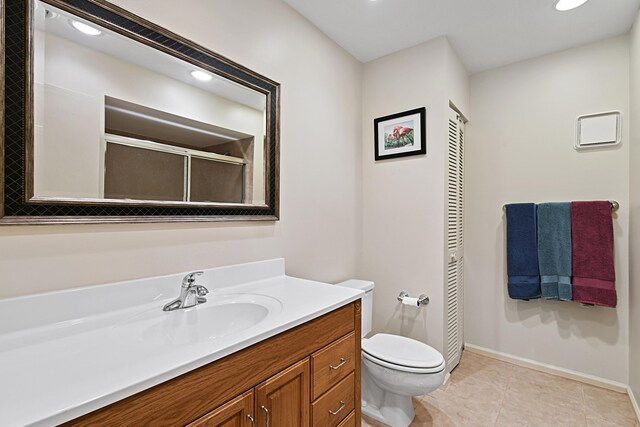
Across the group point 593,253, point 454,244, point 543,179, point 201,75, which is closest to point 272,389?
point 201,75

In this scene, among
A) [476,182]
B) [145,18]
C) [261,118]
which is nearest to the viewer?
[145,18]

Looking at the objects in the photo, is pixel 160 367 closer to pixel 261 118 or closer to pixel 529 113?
pixel 261 118

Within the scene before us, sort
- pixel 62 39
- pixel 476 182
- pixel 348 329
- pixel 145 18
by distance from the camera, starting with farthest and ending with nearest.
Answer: pixel 476 182 → pixel 348 329 → pixel 145 18 → pixel 62 39

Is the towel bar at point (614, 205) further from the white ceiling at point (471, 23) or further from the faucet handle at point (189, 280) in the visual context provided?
the faucet handle at point (189, 280)

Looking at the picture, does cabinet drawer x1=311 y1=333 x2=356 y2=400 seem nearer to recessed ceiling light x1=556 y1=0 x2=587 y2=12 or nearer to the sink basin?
the sink basin

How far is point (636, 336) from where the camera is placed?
186cm

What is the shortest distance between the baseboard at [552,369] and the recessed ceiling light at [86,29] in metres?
3.17

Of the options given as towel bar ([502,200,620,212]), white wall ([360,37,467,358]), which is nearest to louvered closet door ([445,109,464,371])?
white wall ([360,37,467,358])

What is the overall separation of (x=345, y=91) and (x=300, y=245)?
4.05 ft

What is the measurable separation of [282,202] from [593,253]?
2.13 m

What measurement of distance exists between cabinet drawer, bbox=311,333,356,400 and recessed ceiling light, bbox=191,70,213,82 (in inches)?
50.5

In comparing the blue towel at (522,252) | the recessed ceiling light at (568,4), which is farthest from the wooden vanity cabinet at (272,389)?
the recessed ceiling light at (568,4)

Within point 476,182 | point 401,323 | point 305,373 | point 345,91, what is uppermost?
point 345,91

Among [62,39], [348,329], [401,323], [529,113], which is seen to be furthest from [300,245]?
[529,113]
